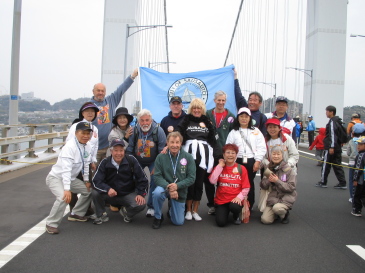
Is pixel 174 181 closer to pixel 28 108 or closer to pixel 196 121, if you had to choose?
pixel 196 121

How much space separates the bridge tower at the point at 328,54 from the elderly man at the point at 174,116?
29.1 meters

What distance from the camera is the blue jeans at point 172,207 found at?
4.89 metres

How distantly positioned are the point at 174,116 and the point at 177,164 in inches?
30.9

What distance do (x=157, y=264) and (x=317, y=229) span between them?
7.65 feet

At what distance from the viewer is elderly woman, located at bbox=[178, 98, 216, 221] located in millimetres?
5180

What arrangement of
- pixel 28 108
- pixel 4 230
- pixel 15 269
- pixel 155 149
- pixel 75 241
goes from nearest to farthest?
pixel 15 269, pixel 75 241, pixel 4 230, pixel 155 149, pixel 28 108

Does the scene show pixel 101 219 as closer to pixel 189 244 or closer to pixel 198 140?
pixel 189 244

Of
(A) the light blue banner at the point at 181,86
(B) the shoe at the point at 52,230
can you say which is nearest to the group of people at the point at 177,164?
(B) the shoe at the point at 52,230

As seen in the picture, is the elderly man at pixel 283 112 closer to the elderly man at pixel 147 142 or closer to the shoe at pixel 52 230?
the elderly man at pixel 147 142

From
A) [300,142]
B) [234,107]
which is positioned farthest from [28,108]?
[300,142]

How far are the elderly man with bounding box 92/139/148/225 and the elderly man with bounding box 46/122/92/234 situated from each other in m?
0.18

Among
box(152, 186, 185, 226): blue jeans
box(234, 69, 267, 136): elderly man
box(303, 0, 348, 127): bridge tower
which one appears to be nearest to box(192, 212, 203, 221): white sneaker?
box(152, 186, 185, 226): blue jeans

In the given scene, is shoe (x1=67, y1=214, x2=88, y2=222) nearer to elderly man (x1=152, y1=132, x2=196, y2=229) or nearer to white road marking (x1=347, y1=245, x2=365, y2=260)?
elderly man (x1=152, y1=132, x2=196, y2=229)

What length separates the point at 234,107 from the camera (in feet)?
20.7
